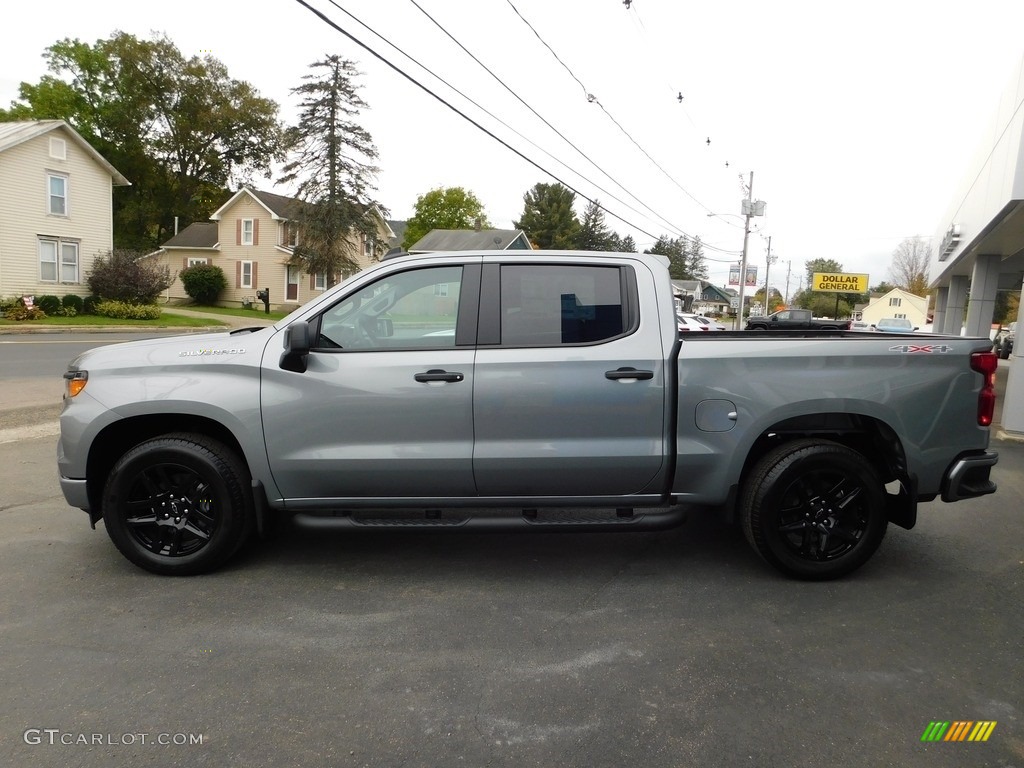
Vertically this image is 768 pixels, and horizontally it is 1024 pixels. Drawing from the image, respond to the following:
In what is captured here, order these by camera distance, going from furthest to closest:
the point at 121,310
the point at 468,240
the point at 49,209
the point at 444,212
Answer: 1. the point at 444,212
2. the point at 468,240
3. the point at 49,209
4. the point at 121,310

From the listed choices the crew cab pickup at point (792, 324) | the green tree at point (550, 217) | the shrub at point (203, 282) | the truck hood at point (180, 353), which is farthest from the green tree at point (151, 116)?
the truck hood at point (180, 353)

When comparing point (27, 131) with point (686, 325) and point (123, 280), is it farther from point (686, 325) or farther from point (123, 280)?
point (686, 325)

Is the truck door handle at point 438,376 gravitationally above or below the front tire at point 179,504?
above

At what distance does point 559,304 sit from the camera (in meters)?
4.41

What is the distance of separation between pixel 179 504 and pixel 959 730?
4.04 m

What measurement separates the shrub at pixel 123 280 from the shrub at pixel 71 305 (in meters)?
0.94

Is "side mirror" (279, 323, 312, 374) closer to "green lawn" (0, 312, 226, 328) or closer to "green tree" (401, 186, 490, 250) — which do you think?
"green lawn" (0, 312, 226, 328)

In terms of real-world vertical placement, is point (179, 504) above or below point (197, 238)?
below

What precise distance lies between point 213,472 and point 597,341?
2306mm

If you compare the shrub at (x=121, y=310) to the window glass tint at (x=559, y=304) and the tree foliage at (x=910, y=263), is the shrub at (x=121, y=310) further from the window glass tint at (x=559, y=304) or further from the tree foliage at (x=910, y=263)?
the tree foliage at (x=910, y=263)

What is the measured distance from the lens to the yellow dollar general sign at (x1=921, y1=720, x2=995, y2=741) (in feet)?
9.62

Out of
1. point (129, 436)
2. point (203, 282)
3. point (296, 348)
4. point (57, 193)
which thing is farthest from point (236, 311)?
point (296, 348)

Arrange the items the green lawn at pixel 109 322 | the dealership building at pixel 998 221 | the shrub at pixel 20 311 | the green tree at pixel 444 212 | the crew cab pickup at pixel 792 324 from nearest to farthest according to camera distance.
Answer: the crew cab pickup at pixel 792 324
the dealership building at pixel 998 221
the green lawn at pixel 109 322
the shrub at pixel 20 311
the green tree at pixel 444 212

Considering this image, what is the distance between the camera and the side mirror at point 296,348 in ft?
13.4
